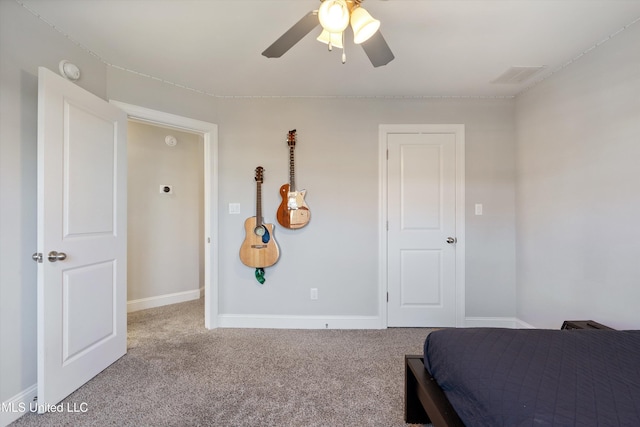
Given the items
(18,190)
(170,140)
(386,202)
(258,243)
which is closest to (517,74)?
(386,202)

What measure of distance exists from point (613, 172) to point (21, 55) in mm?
3767

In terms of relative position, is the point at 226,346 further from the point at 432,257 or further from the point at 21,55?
the point at 21,55

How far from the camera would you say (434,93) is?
2623mm

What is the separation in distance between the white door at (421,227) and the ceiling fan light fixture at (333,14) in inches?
65.0

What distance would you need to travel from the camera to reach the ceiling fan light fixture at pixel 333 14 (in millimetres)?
1161

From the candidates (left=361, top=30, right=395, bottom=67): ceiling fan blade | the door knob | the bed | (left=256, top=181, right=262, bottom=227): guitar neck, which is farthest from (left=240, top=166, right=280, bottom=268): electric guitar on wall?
the bed

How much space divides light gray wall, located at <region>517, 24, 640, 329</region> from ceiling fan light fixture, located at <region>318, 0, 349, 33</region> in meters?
1.92

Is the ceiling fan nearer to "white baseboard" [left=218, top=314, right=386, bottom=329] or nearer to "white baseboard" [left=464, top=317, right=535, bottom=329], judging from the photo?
"white baseboard" [left=218, top=314, right=386, bottom=329]

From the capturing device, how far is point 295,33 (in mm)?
1309

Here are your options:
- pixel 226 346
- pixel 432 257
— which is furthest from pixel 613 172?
pixel 226 346

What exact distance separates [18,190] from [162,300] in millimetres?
2196

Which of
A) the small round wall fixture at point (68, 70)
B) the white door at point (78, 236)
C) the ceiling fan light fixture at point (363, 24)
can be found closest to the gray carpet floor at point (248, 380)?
the white door at point (78, 236)

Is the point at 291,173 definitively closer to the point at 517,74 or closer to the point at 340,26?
the point at 340,26

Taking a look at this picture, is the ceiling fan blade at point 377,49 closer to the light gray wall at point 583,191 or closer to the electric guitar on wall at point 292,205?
the electric guitar on wall at point 292,205
